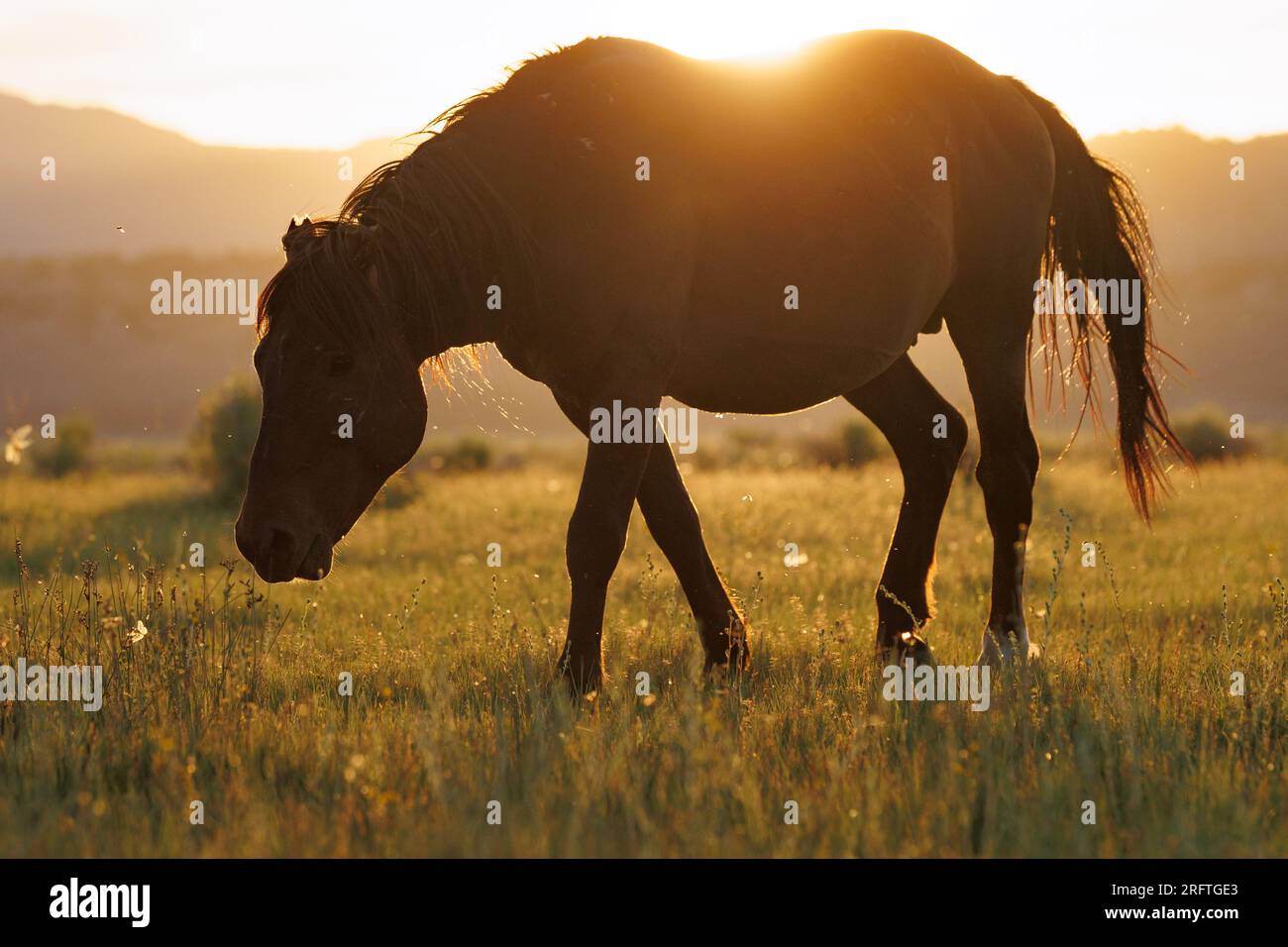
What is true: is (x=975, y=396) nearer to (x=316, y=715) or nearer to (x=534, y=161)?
(x=534, y=161)

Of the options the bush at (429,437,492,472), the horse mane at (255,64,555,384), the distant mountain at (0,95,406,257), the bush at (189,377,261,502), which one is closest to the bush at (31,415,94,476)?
the bush at (189,377,261,502)

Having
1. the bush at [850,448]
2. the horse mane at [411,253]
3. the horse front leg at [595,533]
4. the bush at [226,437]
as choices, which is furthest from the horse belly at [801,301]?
the bush at [850,448]

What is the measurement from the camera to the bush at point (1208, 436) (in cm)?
2150

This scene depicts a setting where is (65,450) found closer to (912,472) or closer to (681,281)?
(912,472)

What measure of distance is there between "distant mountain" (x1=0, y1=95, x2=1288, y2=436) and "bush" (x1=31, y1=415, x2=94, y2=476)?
457 centimetres

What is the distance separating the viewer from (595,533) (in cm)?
488

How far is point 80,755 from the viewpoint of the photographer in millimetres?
Answer: 3986

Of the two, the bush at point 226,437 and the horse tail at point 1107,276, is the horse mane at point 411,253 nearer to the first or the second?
the horse tail at point 1107,276

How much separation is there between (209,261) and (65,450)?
51027 millimetres

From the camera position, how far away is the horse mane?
4.32 metres

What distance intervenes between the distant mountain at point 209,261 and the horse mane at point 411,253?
2451 cm
